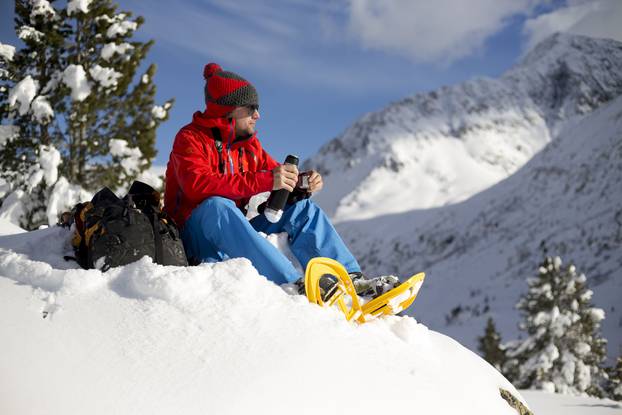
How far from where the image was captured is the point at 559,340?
18500 millimetres

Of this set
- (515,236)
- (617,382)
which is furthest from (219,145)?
(515,236)

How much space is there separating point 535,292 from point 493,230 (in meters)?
43.3

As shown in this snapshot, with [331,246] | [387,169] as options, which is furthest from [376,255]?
[387,169]

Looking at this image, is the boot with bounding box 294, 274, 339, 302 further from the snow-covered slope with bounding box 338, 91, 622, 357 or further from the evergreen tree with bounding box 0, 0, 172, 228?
the snow-covered slope with bounding box 338, 91, 622, 357

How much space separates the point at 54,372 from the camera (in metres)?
2.09

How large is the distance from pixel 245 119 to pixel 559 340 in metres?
18.5

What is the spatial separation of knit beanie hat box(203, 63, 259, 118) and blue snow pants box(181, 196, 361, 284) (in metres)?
0.92

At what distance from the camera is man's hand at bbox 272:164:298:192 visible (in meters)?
3.61

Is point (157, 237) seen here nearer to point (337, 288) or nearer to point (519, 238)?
point (337, 288)

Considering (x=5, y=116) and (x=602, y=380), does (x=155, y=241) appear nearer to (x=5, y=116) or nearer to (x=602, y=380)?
(x=5, y=116)

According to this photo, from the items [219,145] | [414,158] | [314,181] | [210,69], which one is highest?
[210,69]

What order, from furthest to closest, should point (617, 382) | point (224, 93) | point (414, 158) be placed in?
point (414, 158), point (617, 382), point (224, 93)

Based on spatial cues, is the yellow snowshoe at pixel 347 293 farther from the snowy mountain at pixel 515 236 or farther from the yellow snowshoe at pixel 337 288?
the snowy mountain at pixel 515 236

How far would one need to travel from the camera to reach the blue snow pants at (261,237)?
3.31 m
